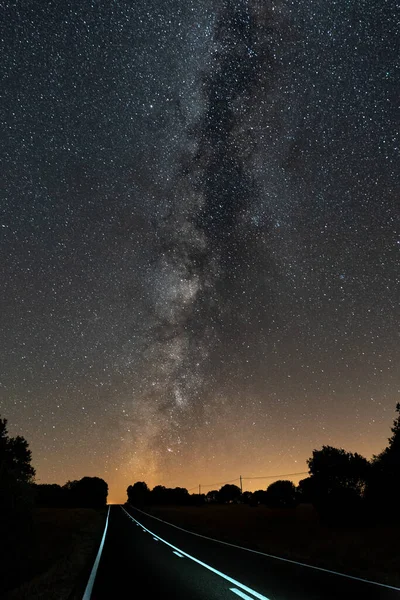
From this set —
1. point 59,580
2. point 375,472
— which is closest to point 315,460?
point 375,472

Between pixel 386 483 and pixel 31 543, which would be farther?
pixel 386 483

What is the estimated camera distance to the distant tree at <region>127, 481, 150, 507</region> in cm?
15311

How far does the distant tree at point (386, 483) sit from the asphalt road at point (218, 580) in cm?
1791

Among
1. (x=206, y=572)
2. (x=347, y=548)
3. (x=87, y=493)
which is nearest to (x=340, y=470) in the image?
(x=347, y=548)

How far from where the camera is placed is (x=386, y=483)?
29.9 meters

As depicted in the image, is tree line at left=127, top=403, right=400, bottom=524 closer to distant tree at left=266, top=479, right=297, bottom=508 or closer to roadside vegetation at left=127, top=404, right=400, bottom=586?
roadside vegetation at left=127, top=404, right=400, bottom=586

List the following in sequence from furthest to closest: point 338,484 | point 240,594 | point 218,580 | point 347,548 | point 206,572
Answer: point 338,484, point 347,548, point 206,572, point 218,580, point 240,594

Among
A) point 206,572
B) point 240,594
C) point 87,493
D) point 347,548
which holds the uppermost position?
point 87,493

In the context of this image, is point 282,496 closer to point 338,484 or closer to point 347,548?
point 338,484

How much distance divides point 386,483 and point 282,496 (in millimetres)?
33879

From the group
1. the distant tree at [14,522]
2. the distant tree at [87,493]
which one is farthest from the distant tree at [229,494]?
the distant tree at [14,522]

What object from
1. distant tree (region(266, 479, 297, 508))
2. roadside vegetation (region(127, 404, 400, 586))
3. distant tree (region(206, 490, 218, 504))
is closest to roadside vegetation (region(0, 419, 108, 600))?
roadside vegetation (region(127, 404, 400, 586))

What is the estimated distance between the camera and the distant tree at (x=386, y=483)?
29.1m

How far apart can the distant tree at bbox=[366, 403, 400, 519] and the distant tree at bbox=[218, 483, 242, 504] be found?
12686 cm
